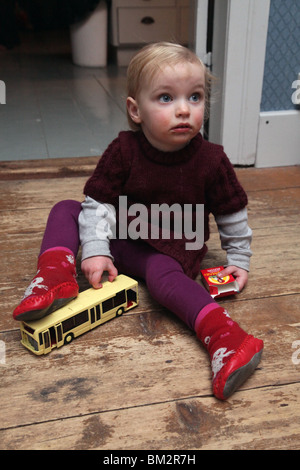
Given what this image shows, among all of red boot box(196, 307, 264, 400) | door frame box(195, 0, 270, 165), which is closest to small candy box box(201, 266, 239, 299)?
red boot box(196, 307, 264, 400)

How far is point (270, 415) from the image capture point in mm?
677

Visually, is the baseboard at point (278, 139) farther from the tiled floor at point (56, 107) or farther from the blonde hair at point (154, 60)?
the blonde hair at point (154, 60)

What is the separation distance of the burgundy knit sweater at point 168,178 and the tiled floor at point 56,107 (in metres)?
0.82

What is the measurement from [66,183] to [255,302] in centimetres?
79

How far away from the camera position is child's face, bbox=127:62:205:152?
0.85 m

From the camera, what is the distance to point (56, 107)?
243 centimetres

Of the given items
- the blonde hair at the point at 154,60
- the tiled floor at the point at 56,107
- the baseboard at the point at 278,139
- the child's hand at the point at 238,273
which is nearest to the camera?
the blonde hair at the point at 154,60

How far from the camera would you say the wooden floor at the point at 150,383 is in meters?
0.64

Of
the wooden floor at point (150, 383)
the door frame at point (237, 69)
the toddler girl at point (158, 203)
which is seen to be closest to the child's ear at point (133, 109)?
the toddler girl at point (158, 203)

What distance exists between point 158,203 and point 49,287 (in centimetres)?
28

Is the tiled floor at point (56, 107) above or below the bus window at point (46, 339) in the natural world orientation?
below

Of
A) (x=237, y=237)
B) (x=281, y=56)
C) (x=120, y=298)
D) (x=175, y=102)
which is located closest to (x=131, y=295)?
(x=120, y=298)

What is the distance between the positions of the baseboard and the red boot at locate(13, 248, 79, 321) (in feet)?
3.16

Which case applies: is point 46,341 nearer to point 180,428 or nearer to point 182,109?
point 180,428
